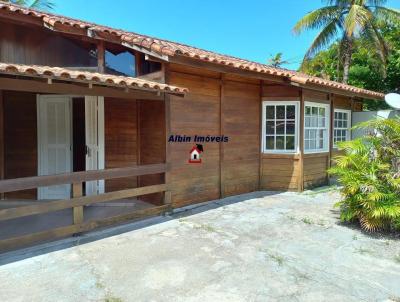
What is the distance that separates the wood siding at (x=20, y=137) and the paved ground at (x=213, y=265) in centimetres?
317

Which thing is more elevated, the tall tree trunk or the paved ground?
the tall tree trunk

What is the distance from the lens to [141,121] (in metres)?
6.84

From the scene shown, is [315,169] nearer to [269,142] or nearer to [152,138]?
[269,142]

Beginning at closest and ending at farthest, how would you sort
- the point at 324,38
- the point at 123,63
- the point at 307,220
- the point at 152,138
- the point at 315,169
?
the point at 307,220 < the point at 152,138 < the point at 123,63 < the point at 315,169 < the point at 324,38

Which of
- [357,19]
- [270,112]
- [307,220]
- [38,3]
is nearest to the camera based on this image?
[307,220]

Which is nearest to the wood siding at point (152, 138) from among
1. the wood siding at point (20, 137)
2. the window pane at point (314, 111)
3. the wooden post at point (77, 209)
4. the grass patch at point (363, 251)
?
the wooden post at point (77, 209)

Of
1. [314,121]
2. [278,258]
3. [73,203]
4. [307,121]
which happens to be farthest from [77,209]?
→ [314,121]

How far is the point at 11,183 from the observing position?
432 cm

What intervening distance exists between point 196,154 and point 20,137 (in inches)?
157

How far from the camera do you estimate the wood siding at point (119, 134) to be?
6883 millimetres

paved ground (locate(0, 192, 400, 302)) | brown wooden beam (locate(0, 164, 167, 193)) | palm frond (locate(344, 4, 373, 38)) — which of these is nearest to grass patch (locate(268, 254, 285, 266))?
paved ground (locate(0, 192, 400, 302))

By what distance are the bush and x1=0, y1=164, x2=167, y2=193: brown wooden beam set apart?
3398 mm

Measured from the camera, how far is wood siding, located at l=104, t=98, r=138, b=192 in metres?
6.88

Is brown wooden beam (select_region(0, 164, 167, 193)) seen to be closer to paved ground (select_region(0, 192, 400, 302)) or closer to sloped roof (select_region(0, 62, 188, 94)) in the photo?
paved ground (select_region(0, 192, 400, 302))
